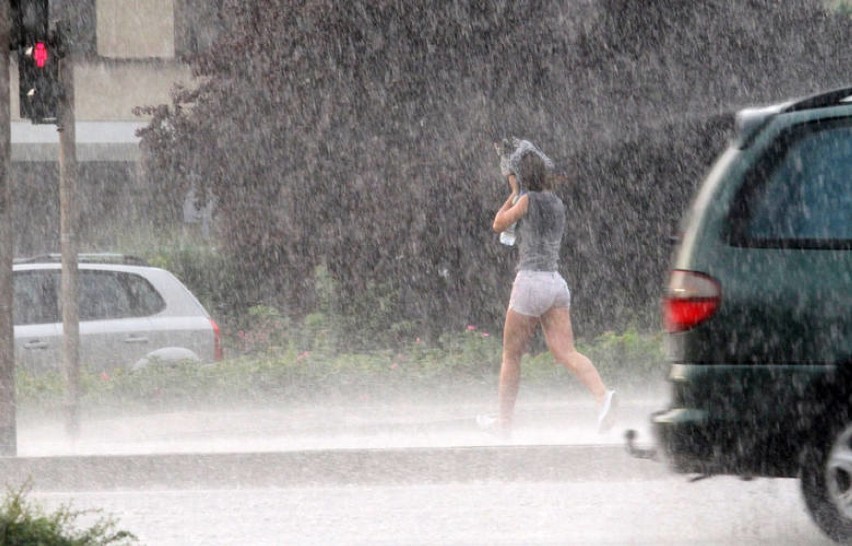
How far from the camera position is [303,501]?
8.87 meters

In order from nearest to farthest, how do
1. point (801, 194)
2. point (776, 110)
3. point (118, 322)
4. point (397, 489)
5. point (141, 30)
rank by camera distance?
point (801, 194) → point (776, 110) → point (397, 489) → point (118, 322) → point (141, 30)

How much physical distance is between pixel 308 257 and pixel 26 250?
1160 centimetres

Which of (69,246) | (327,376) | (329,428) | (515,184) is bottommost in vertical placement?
(327,376)

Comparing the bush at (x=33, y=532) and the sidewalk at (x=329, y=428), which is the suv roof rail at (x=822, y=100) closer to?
the bush at (x=33, y=532)

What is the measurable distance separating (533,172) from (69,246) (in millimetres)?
2973

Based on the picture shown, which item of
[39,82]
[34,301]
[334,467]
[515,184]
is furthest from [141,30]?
[334,467]

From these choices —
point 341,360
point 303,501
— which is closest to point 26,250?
point 341,360

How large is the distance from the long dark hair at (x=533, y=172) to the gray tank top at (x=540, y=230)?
47mm

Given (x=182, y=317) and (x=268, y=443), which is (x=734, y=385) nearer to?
(x=268, y=443)

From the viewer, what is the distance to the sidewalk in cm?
1087

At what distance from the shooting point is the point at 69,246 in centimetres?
1099

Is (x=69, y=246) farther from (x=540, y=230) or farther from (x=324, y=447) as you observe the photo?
(x=540, y=230)

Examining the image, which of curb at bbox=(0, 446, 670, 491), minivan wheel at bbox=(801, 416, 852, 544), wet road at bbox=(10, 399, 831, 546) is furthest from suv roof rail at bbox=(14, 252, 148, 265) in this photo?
minivan wheel at bbox=(801, 416, 852, 544)

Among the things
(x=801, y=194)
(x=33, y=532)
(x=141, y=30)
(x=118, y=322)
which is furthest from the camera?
(x=141, y=30)
